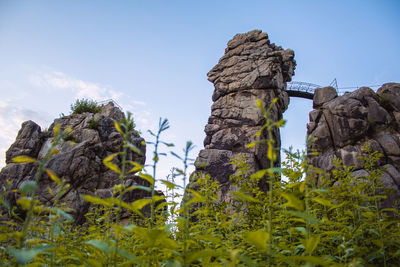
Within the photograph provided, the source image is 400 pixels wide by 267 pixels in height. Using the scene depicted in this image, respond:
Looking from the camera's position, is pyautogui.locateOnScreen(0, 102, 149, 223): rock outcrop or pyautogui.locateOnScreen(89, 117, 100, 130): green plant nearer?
pyautogui.locateOnScreen(0, 102, 149, 223): rock outcrop

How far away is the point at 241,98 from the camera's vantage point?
53.1 feet

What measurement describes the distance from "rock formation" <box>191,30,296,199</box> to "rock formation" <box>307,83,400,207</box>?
296cm

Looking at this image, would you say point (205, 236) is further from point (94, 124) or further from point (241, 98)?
point (94, 124)

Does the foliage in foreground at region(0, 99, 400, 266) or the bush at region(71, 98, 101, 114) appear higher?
the bush at region(71, 98, 101, 114)

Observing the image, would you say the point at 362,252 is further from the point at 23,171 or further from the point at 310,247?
the point at 23,171

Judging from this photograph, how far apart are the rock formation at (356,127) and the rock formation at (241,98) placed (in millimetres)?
2963

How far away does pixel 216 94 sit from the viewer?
674 inches

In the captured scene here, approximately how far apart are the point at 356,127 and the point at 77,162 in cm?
1763

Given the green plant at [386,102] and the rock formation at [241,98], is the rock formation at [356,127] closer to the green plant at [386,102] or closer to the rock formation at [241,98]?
the green plant at [386,102]

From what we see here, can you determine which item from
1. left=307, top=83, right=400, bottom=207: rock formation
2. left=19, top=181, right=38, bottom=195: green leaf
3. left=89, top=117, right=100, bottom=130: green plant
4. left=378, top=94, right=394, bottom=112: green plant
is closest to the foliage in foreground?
left=19, top=181, right=38, bottom=195: green leaf

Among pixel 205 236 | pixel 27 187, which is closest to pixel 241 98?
pixel 205 236

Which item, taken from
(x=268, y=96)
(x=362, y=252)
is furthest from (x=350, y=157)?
(x=362, y=252)

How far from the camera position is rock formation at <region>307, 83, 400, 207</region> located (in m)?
13.2

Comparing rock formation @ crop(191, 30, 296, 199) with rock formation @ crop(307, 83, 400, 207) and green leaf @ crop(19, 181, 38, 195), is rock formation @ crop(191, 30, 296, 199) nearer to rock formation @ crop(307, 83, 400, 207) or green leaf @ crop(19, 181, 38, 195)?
rock formation @ crop(307, 83, 400, 207)
